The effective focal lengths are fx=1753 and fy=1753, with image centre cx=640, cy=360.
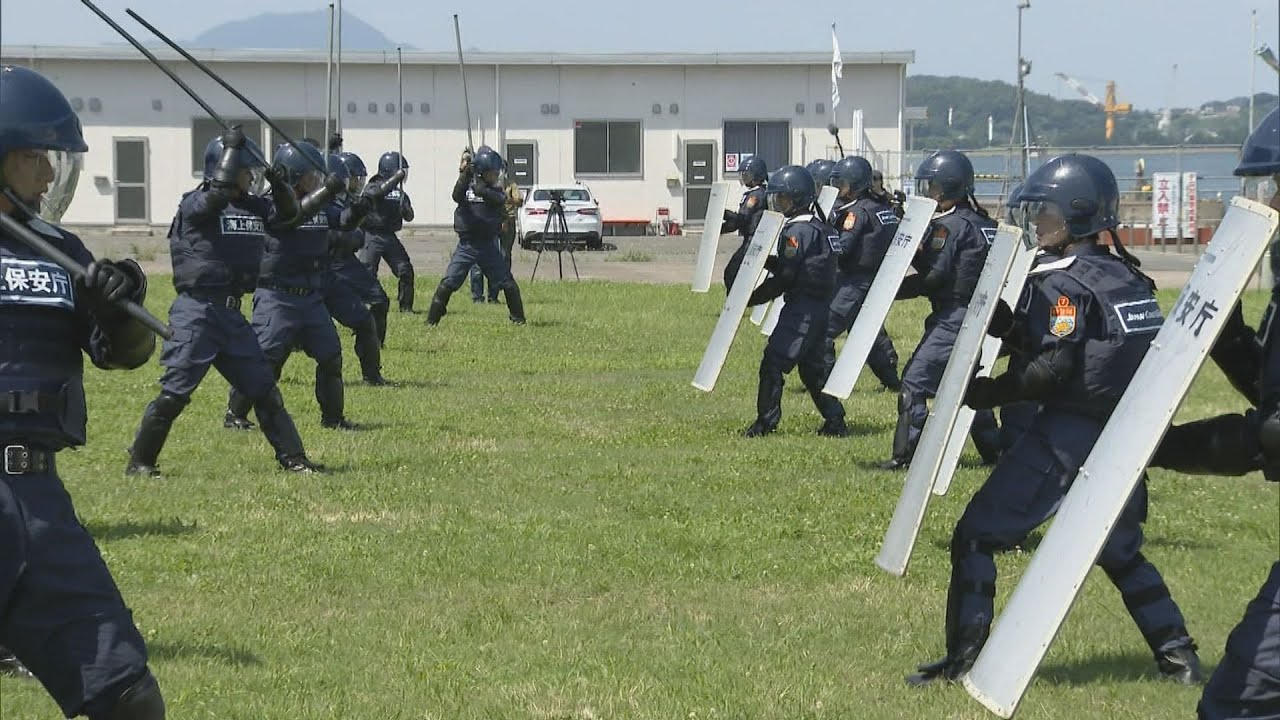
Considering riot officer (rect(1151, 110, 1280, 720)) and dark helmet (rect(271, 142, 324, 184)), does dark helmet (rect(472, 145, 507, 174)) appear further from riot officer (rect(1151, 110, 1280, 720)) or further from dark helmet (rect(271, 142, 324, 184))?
riot officer (rect(1151, 110, 1280, 720))

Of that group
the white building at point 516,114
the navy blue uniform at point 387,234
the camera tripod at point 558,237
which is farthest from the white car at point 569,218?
the navy blue uniform at point 387,234

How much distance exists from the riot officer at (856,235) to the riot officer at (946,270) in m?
3.16

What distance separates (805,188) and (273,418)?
14.3 ft

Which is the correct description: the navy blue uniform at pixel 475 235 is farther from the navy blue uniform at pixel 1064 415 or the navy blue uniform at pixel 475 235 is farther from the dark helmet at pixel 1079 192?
the navy blue uniform at pixel 1064 415

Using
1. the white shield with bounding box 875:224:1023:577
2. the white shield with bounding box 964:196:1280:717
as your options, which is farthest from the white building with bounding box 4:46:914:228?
the white shield with bounding box 964:196:1280:717

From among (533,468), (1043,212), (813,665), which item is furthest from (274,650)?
(533,468)

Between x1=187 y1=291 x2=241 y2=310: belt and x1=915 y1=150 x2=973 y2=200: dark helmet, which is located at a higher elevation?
x1=915 y1=150 x2=973 y2=200: dark helmet

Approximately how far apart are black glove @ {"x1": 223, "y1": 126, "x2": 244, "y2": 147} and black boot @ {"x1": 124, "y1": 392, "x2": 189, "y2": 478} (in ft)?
5.30

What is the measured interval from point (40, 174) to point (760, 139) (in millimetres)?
42241

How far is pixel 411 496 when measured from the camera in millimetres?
10430

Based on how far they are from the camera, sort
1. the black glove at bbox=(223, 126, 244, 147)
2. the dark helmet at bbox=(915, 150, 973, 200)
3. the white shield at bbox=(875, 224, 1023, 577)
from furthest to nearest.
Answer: the dark helmet at bbox=(915, 150, 973, 200), the black glove at bbox=(223, 126, 244, 147), the white shield at bbox=(875, 224, 1023, 577)

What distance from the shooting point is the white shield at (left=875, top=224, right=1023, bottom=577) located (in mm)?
6297

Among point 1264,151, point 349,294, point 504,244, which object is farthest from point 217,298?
point 504,244

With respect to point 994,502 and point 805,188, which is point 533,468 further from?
point 994,502
